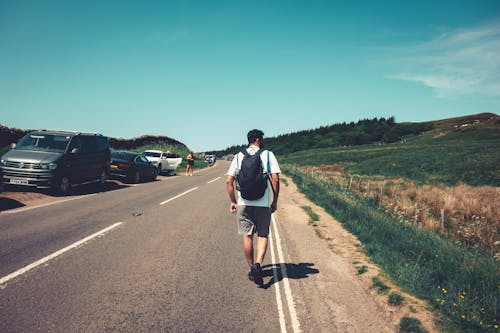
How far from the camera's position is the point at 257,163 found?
455 centimetres

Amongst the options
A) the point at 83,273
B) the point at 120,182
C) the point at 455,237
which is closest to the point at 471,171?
the point at 455,237

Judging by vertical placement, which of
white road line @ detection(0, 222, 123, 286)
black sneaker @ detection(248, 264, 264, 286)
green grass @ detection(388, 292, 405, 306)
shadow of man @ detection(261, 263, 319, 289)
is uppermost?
white road line @ detection(0, 222, 123, 286)

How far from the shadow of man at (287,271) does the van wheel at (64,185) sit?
9.66 m

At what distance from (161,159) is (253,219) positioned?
21512 millimetres

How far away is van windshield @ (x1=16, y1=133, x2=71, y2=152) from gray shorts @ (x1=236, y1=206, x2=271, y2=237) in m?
10.4

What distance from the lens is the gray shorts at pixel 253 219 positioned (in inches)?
185

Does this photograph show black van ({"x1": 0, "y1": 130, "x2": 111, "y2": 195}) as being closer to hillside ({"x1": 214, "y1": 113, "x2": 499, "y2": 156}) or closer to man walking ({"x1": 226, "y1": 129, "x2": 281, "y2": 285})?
man walking ({"x1": 226, "y1": 129, "x2": 281, "y2": 285})

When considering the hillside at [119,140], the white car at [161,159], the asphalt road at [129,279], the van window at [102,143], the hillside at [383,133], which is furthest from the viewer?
the hillside at [383,133]

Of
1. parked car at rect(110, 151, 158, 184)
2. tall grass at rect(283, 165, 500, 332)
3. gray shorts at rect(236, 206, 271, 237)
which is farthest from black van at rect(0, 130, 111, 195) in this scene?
tall grass at rect(283, 165, 500, 332)

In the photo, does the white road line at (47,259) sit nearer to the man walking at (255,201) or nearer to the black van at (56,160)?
the man walking at (255,201)

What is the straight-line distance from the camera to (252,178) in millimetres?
4496

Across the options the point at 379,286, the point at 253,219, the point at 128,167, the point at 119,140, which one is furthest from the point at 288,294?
the point at 119,140

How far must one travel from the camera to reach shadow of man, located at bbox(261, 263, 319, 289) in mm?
5234

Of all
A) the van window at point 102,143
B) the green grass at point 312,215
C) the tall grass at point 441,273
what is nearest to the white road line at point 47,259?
the tall grass at point 441,273
